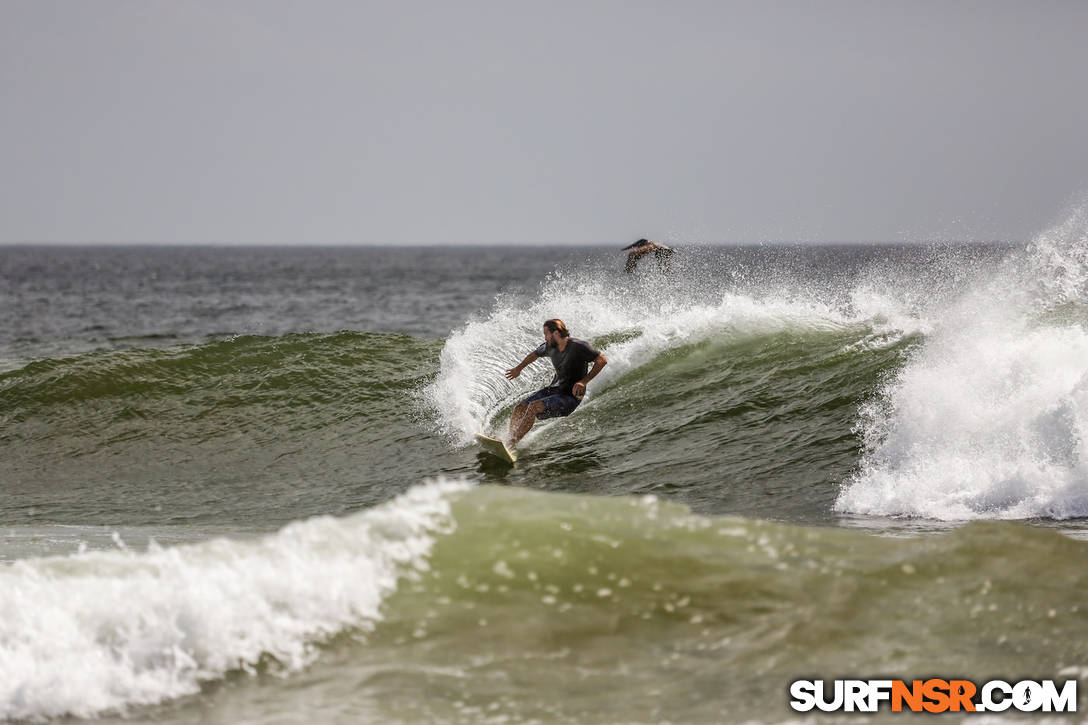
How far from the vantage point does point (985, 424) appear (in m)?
9.88

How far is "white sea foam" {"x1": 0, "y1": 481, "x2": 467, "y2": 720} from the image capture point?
492cm

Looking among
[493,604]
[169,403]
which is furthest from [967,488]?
[169,403]

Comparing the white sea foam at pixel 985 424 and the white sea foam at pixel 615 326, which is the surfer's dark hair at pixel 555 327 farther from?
the white sea foam at pixel 985 424

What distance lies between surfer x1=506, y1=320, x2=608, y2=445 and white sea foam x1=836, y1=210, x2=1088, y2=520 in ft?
10.3

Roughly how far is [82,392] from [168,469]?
165 inches

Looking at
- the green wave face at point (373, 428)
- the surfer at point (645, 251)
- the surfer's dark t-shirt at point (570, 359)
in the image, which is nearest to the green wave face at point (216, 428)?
the green wave face at point (373, 428)

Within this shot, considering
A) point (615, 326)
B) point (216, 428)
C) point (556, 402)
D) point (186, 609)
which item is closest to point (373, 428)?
point (216, 428)

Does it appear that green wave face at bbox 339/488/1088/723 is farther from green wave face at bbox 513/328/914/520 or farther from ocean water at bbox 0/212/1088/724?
green wave face at bbox 513/328/914/520

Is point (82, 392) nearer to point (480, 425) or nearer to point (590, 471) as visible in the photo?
point (480, 425)

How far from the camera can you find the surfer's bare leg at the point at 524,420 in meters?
12.4

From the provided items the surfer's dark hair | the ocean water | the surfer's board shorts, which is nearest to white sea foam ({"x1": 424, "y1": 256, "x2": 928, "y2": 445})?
the ocean water

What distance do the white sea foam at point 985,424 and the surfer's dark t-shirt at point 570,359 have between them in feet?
10.3

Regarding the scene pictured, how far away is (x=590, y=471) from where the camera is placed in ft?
38.3

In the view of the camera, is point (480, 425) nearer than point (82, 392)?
Yes
